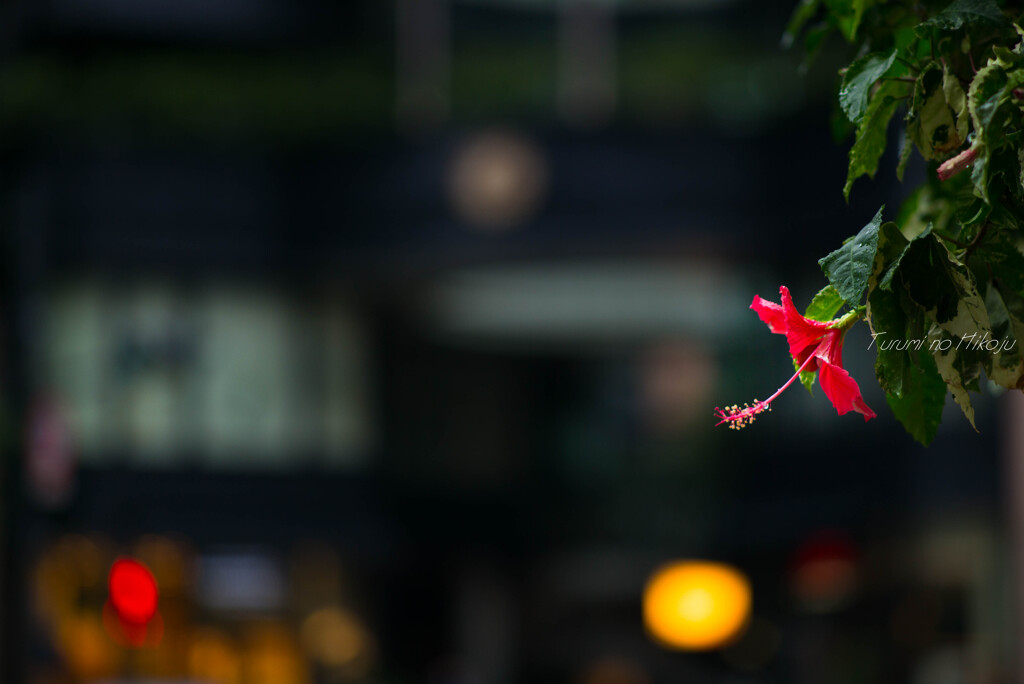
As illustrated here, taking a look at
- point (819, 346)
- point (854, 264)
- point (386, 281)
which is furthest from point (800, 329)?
point (386, 281)

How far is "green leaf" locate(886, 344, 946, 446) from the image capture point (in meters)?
2.08

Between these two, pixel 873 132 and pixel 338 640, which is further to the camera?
pixel 338 640

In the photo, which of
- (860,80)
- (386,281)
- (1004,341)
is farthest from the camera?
(386,281)

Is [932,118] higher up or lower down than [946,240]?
higher up

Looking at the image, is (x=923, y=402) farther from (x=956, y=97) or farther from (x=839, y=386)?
(x=956, y=97)

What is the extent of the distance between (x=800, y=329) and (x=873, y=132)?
0.39 m

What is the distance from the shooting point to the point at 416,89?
1984 centimetres

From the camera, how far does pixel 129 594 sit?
42.8 feet

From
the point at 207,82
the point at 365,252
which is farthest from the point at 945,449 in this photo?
the point at 207,82

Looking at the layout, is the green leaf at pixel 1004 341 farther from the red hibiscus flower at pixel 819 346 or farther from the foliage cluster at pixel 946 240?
the red hibiscus flower at pixel 819 346

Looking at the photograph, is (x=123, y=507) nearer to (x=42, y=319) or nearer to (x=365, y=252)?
(x=365, y=252)

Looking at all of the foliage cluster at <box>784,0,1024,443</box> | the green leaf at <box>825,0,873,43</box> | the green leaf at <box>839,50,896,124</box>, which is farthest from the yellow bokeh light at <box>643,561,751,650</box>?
the green leaf at <box>839,50,896,124</box>

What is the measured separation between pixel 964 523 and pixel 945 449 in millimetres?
1035

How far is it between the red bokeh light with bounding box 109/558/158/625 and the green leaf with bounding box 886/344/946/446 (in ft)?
38.3
